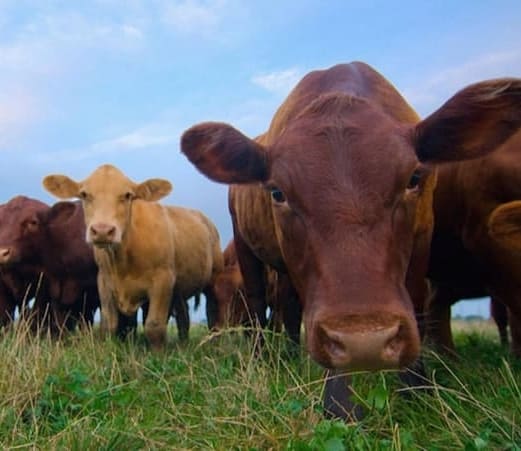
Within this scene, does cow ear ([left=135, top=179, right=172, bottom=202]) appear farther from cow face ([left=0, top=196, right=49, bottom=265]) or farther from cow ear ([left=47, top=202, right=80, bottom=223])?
cow face ([left=0, top=196, right=49, bottom=265])

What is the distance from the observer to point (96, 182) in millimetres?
9305

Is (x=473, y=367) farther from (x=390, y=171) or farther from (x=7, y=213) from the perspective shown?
(x=7, y=213)

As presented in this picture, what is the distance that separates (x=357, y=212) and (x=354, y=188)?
0.15m

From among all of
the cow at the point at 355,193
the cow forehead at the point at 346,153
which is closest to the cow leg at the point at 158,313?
the cow at the point at 355,193

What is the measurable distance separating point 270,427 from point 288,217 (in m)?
1.04

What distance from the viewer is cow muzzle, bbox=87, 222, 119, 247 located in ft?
27.1

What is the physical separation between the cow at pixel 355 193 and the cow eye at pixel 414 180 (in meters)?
0.01

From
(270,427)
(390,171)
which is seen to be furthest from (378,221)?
(270,427)

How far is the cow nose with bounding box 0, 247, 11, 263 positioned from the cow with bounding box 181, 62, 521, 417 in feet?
19.7

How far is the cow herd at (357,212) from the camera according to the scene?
3.68m

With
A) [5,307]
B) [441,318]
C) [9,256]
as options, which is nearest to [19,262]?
[9,256]

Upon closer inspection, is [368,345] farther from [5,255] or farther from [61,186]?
[5,255]

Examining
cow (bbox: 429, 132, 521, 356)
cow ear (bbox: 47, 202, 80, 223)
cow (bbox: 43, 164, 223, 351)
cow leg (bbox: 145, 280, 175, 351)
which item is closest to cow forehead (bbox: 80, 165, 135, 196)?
cow (bbox: 43, 164, 223, 351)

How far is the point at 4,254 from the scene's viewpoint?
33.3 ft
